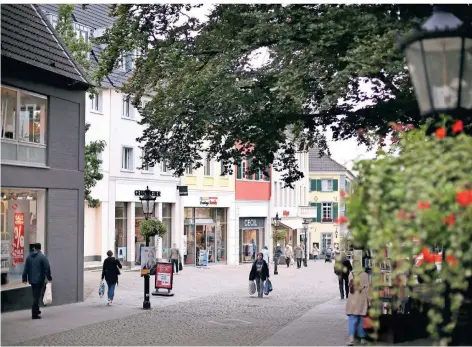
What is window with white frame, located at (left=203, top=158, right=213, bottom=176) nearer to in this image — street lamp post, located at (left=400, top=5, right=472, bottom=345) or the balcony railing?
the balcony railing

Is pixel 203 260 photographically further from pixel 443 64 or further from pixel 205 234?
pixel 443 64

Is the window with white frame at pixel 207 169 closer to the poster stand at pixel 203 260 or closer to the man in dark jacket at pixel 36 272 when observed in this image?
the poster stand at pixel 203 260

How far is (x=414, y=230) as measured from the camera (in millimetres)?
5051

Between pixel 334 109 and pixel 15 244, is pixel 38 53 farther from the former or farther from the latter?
pixel 334 109

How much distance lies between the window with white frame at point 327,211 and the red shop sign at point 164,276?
53.9 metres

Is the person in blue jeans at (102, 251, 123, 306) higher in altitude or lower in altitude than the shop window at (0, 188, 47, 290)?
lower

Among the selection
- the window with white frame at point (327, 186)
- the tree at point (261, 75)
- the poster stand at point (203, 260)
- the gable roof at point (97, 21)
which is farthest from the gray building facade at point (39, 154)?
the window with white frame at point (327, 186)

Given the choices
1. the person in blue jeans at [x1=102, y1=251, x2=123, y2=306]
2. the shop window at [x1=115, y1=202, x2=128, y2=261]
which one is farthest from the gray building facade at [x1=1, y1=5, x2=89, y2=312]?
the shop window at [x1=115, y1=202, x2=128, y2=261]

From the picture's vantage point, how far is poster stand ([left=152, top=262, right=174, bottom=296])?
987 inches

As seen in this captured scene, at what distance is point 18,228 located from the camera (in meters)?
20.3

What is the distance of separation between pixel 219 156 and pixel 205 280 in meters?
16.1

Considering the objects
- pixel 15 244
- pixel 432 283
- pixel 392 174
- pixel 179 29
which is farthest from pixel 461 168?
pixel 15 244

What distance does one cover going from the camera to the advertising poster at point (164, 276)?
25.0 meters

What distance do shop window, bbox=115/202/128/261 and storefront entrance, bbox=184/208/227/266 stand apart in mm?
5568
